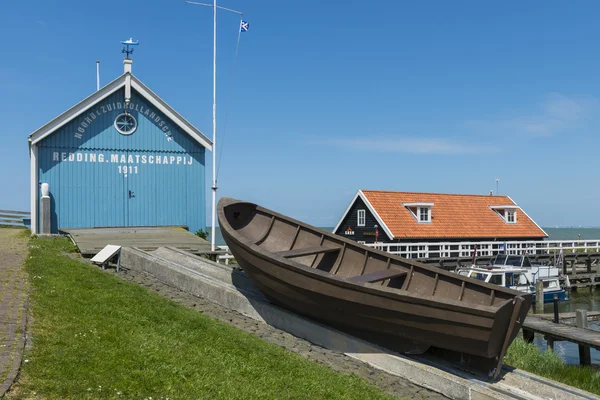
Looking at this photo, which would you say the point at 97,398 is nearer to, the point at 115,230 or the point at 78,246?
the point at 78,246

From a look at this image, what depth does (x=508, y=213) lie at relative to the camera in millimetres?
41469

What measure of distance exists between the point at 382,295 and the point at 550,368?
5959mm

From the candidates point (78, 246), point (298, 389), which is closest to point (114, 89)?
point (78, 246)

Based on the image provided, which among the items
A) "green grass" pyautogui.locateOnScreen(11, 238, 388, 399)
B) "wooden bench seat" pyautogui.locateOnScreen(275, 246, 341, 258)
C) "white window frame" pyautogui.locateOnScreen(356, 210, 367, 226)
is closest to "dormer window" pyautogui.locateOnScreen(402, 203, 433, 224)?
"white window frame" pyautogui.locateOnScreen(356, 210, 367, 226)

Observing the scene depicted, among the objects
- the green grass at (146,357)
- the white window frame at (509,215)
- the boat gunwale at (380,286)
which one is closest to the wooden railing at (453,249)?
the white window frame at (509,215)

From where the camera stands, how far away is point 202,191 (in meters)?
25.3

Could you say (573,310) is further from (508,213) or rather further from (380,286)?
(380,286)

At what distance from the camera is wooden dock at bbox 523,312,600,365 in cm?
1325

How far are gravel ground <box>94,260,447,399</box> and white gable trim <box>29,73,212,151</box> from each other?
11.7 m

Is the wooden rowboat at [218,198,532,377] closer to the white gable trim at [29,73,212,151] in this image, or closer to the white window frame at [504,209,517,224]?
the white gable trim at [29,73,212,151]

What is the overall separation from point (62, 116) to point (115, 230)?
525 centimetres

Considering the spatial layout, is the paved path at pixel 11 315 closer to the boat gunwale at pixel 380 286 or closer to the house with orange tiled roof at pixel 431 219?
the boat gunwale at pixel 380 286

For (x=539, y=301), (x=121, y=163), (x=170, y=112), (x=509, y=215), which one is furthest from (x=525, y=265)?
(x=121, y=163)

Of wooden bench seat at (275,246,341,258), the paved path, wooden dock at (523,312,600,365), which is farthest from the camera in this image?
wooden dock at (523,312,600,365)
